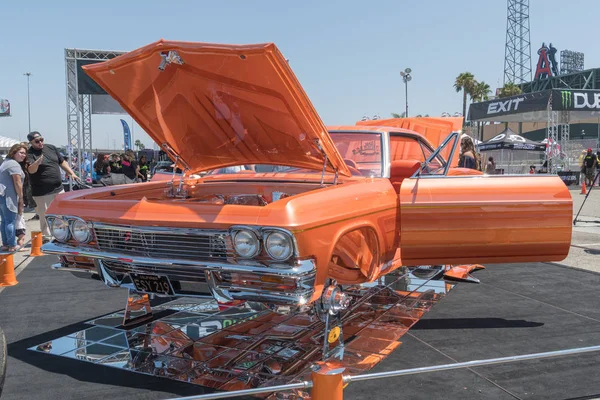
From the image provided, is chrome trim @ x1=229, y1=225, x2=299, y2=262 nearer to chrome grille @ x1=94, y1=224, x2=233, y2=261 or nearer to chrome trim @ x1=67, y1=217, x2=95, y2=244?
chrome grille @ x1=94, y1=224, x2=233, y2=261

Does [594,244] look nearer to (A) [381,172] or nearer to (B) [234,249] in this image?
(A) [381,172]

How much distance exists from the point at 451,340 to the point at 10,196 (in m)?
6.00

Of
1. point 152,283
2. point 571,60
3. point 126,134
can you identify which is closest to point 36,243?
point 152,283

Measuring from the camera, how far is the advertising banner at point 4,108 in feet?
212

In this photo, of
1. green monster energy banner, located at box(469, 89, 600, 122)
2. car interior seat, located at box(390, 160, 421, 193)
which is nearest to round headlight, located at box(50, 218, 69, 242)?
car interior seat, located at box(390, 160, 421, 193)

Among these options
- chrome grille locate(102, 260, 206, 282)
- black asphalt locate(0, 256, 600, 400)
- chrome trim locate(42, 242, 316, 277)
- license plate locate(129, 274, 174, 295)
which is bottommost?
black asphalt locate(0, 256, 600, 400)

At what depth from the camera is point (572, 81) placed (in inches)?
2048

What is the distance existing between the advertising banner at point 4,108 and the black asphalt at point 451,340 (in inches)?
2654

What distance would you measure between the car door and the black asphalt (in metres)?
0.69

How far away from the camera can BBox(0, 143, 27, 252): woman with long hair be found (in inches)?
285

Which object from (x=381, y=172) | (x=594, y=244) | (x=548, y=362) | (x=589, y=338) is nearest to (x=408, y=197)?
(x=381, y=172)

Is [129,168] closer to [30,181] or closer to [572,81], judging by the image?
[30,181]

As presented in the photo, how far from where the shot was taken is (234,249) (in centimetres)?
307

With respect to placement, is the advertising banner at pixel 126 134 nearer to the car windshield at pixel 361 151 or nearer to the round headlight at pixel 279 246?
the car windshield at pixel 361 151
